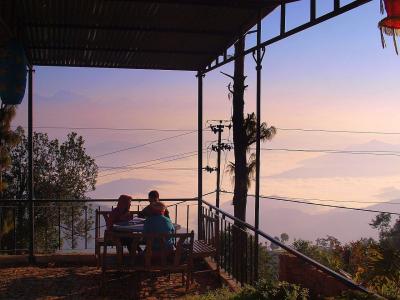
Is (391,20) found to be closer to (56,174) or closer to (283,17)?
(283,17)

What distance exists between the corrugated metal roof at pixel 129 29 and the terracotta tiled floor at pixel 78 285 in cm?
Answer: 332

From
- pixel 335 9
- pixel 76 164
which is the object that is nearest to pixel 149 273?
pixel 335 9

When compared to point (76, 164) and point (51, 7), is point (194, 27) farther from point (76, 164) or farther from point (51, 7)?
point (76, 164)

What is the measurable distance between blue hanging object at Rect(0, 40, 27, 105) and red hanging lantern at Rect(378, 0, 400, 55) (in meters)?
4.49

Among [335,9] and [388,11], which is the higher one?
[335,9]

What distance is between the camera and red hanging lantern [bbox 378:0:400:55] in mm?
3617

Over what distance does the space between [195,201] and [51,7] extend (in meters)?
4.83

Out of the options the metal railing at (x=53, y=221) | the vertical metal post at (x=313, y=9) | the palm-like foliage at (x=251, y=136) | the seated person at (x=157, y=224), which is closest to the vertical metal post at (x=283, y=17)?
the vertical metal post at (x=313, y=9)

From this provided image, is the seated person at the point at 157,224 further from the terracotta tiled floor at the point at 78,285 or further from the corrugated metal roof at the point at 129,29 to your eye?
the corrugated metal roof at the point at 129,29

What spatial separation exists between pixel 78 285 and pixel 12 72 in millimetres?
2902

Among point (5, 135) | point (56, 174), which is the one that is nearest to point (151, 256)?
point (5, 135)

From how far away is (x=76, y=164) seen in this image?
156 feet

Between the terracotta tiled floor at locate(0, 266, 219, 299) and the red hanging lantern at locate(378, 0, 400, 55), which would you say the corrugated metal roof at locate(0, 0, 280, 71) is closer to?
the red hanging lantern at locate(378, 0, 400, 55)

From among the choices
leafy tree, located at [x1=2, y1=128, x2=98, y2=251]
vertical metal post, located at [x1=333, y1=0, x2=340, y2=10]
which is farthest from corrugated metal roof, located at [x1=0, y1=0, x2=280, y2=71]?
leafy tree, located at [x1=2, y1=128, x2=98, y2=251]
